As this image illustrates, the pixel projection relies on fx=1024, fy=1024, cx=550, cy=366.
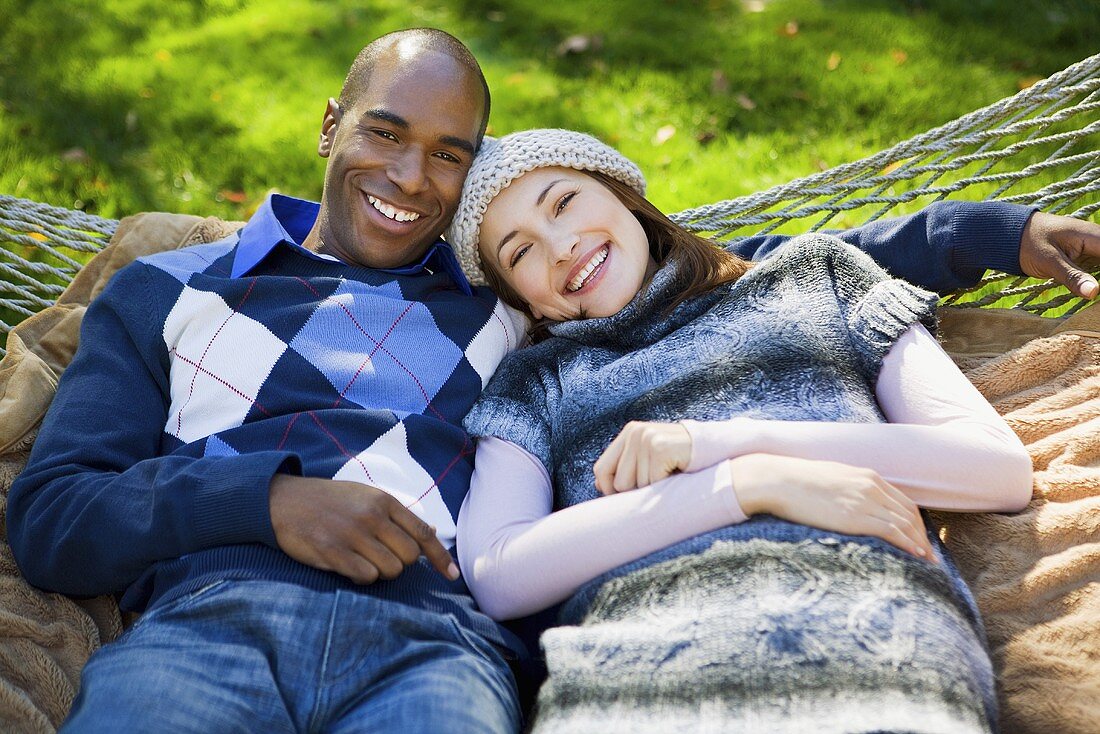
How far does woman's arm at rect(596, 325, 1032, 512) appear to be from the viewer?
183 centimetres

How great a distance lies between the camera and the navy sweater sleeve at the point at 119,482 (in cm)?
184

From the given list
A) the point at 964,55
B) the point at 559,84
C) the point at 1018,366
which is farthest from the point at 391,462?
the point at 964,55

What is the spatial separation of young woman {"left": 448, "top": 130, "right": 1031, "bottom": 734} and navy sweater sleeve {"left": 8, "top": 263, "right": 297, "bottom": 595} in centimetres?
47

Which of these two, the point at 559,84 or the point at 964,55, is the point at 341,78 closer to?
the point at 559,84

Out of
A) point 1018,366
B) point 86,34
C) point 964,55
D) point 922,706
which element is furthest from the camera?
point 86,34

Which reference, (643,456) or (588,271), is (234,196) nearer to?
(588,271)

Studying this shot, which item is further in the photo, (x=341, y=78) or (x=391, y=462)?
(x=341, y=78)

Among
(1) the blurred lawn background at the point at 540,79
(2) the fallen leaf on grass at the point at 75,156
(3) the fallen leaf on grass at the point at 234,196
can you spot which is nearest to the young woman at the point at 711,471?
(1) the blurred lawn background at the point at 540,79

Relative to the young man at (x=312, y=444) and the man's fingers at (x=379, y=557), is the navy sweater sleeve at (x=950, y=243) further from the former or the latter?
the man's fingers at (x=379, y=557)

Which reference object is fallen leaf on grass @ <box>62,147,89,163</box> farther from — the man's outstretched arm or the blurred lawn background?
the man's outstretched arm

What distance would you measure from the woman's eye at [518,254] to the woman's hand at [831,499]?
0.80 metres

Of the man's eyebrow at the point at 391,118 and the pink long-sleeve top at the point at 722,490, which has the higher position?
the man's eyebrow at the point at 391,118

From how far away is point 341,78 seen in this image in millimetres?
5070

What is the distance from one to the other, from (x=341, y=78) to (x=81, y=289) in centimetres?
265
